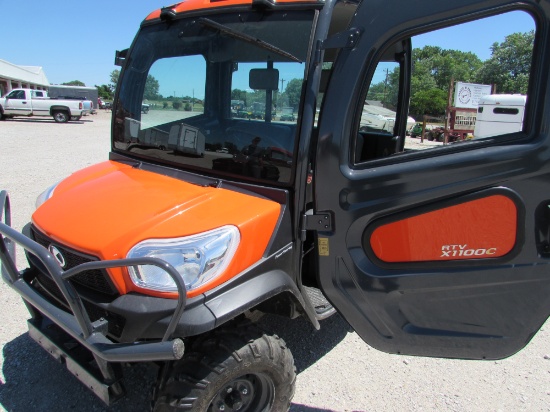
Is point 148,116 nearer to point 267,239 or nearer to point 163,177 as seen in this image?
point 163,177

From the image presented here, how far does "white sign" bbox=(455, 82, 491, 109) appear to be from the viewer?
21.1 feet

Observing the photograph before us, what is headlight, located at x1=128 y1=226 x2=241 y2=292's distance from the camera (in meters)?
1.79

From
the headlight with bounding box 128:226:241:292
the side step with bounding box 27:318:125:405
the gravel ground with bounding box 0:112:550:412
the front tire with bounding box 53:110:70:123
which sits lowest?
the gravel ground with bounding box 0:112:550:412

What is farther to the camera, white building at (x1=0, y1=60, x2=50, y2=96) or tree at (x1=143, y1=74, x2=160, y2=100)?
white building at (x1=0, y1=60, x2=50, y2=96)

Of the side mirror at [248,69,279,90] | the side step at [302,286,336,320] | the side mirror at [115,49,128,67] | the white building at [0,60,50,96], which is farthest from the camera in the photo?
the white building at [0,60,50,96]

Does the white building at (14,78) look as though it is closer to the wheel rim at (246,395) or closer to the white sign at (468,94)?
the white sign at (468,94)

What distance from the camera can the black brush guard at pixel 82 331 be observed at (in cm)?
162

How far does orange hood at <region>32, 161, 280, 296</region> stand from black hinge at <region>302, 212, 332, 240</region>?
0.16m

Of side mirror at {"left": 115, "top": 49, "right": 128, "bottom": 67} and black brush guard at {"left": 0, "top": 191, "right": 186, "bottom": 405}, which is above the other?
side mirror at {"left": 115, "top": 49, "right": 128, "bottom": 67}

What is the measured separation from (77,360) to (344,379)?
1.67 m

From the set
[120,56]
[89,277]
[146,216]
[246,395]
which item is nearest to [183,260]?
[146,216]

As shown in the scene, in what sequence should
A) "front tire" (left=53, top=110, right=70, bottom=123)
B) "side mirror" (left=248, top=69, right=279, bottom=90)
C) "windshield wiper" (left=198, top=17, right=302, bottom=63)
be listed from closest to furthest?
"windshield wiper" (left=198, top=17, right=302, bottom=63) < "side mirror" (left=248, top=69, right=279, bottom=90) < "front tire" (left=53, top=110, right=70, bottom=123)

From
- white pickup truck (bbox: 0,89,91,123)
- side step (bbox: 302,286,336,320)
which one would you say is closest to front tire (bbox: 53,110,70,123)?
white pickup truck (bbox: 0,89,91,123)

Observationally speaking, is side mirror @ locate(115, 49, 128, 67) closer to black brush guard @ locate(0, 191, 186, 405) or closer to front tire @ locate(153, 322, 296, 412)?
black brush guard @ locate(0, 191, 186, 405)
